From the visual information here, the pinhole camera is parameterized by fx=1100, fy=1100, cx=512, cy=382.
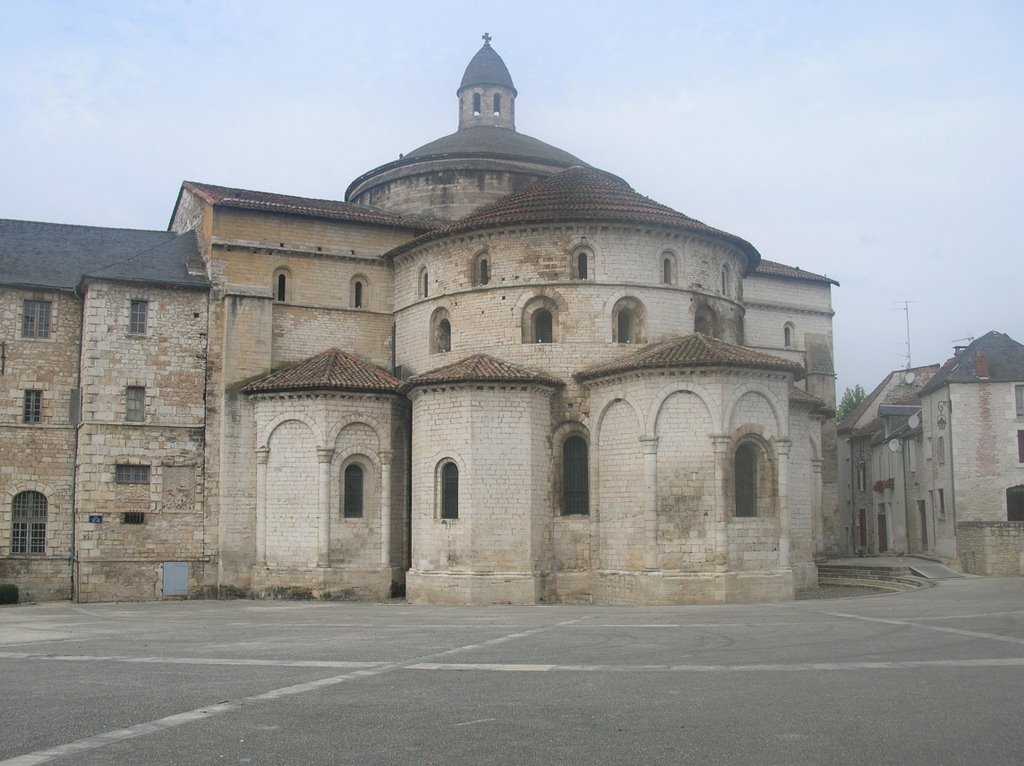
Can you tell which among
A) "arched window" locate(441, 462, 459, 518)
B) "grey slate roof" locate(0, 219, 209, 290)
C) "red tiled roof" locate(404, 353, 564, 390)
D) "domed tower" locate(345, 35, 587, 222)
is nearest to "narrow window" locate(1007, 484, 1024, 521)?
"red tiled roof" locate(404, 353, 564, 390)

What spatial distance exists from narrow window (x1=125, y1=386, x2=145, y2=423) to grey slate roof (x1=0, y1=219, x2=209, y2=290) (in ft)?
11.8

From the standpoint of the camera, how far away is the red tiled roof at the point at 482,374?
106 feet

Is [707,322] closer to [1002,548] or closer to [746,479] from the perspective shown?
[746,479]

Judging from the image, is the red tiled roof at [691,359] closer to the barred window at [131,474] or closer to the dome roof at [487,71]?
the barred window at [131,474]

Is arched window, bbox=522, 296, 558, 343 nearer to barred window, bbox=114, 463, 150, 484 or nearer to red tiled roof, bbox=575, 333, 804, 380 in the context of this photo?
red tiled roof, bbox=575, 333, 804, 380

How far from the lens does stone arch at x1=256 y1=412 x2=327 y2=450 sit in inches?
1353

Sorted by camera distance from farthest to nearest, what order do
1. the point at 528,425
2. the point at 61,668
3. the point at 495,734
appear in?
the point at 528,425
the point at 61,668
the point at 495,734

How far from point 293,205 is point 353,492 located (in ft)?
34.9

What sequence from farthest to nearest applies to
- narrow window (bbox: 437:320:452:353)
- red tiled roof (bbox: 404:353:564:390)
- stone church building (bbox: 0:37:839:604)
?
narrow window (bbox: 437:320:452:353), red tiled roof (bbox: 404:353:564:390), stone church building (bbox: 0:37:839:604)

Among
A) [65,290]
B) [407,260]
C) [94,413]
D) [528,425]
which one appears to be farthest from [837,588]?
[65,290]

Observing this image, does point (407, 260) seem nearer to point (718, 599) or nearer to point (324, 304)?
point (324, 304)

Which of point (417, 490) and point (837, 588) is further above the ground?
point (417, 490)

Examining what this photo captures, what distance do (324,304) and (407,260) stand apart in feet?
10.7

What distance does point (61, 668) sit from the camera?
54.7ft
